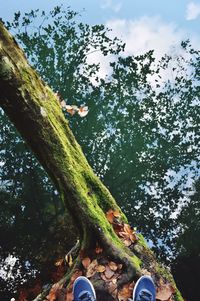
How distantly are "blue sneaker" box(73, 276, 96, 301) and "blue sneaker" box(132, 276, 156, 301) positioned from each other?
45 cm

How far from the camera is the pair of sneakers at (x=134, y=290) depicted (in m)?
4.22

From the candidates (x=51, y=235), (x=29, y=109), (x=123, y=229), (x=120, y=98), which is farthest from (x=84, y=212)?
(x=120, y=98)

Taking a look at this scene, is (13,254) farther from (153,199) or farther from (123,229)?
(123,229)

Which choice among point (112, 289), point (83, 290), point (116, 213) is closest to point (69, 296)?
point (83, 290)

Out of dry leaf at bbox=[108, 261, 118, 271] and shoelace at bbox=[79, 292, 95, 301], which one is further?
dry leaf at bbox=[108, 261, 118, 271]

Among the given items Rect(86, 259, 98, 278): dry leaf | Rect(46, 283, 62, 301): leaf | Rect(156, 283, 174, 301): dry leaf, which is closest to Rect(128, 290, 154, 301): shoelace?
Rect(156, 283, 174, 301): dry leaf

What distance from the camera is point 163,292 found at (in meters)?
4.70

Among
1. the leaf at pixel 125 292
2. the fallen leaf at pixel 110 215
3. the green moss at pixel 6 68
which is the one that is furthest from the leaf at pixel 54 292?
the green moss at pixel 6 68

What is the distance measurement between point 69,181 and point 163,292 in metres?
1.70

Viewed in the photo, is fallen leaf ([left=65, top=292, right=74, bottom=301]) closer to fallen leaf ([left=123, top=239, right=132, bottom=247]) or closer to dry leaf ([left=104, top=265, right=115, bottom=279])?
dry leaf ([left=104, top=265, right=115, bottom=279])

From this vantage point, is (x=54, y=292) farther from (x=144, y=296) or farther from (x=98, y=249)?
(x=144, y=296)

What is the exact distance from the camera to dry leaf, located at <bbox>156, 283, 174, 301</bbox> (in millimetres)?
4648

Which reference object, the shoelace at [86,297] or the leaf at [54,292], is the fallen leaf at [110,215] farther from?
the shoelace at [86,297]

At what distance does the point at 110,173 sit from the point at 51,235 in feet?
13.4
